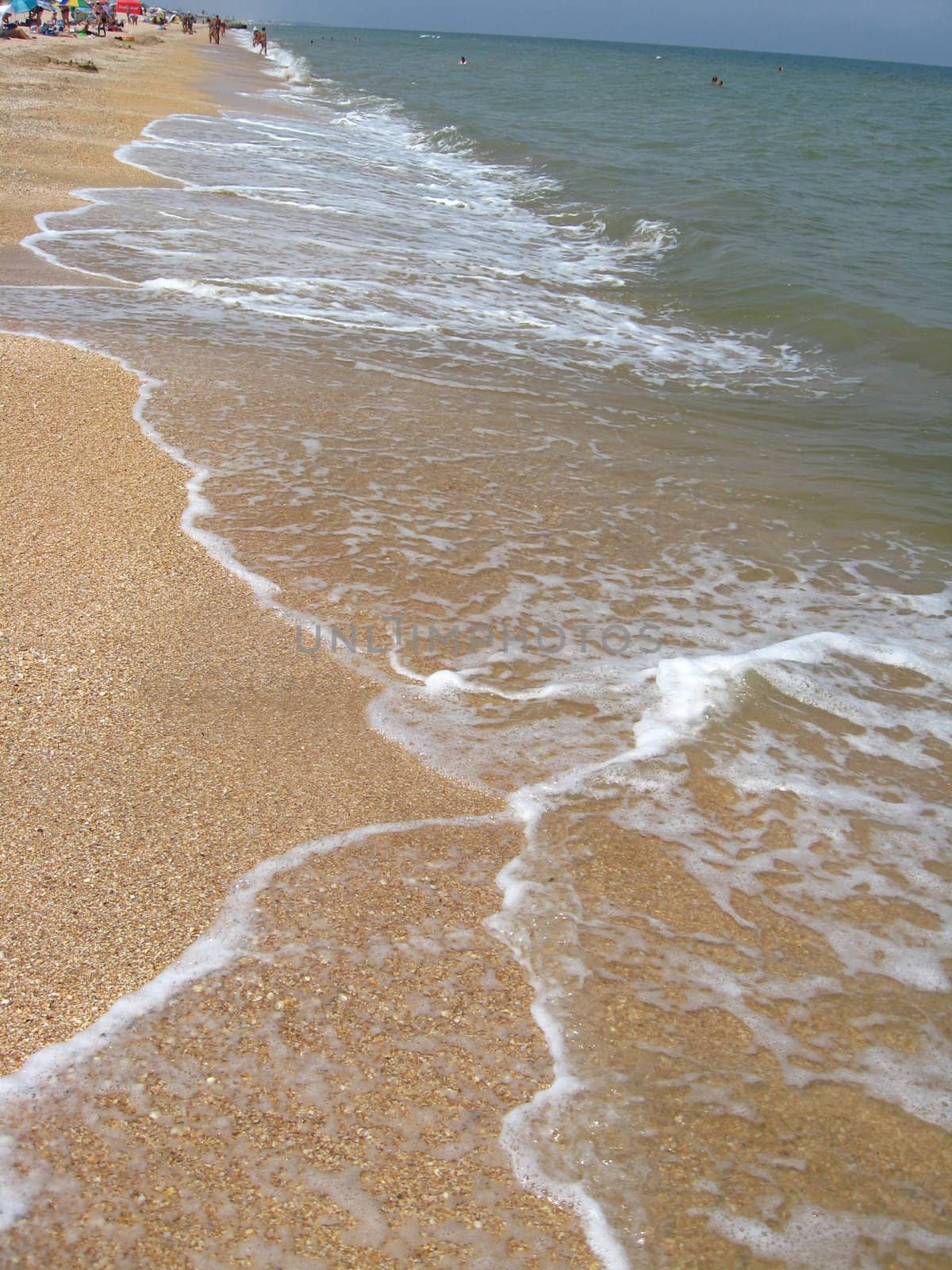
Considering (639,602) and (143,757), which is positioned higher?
(639,602)

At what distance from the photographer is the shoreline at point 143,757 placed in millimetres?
2604

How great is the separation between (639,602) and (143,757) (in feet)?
8.07

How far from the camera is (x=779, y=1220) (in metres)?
2.25

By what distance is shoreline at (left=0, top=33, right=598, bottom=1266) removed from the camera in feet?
8.54

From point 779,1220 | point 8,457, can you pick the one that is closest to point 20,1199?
point 779,1220

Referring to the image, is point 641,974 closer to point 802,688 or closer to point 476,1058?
point 476,1058

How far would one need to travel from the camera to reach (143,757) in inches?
132

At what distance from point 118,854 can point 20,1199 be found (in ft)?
3.32

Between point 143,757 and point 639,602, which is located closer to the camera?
point 143,757

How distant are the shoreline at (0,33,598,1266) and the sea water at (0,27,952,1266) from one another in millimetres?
159

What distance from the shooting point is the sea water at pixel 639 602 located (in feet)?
8.45

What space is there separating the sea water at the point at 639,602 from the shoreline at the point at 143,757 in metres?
0.16

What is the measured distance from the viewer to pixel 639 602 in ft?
16.0

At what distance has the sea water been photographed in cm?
257
